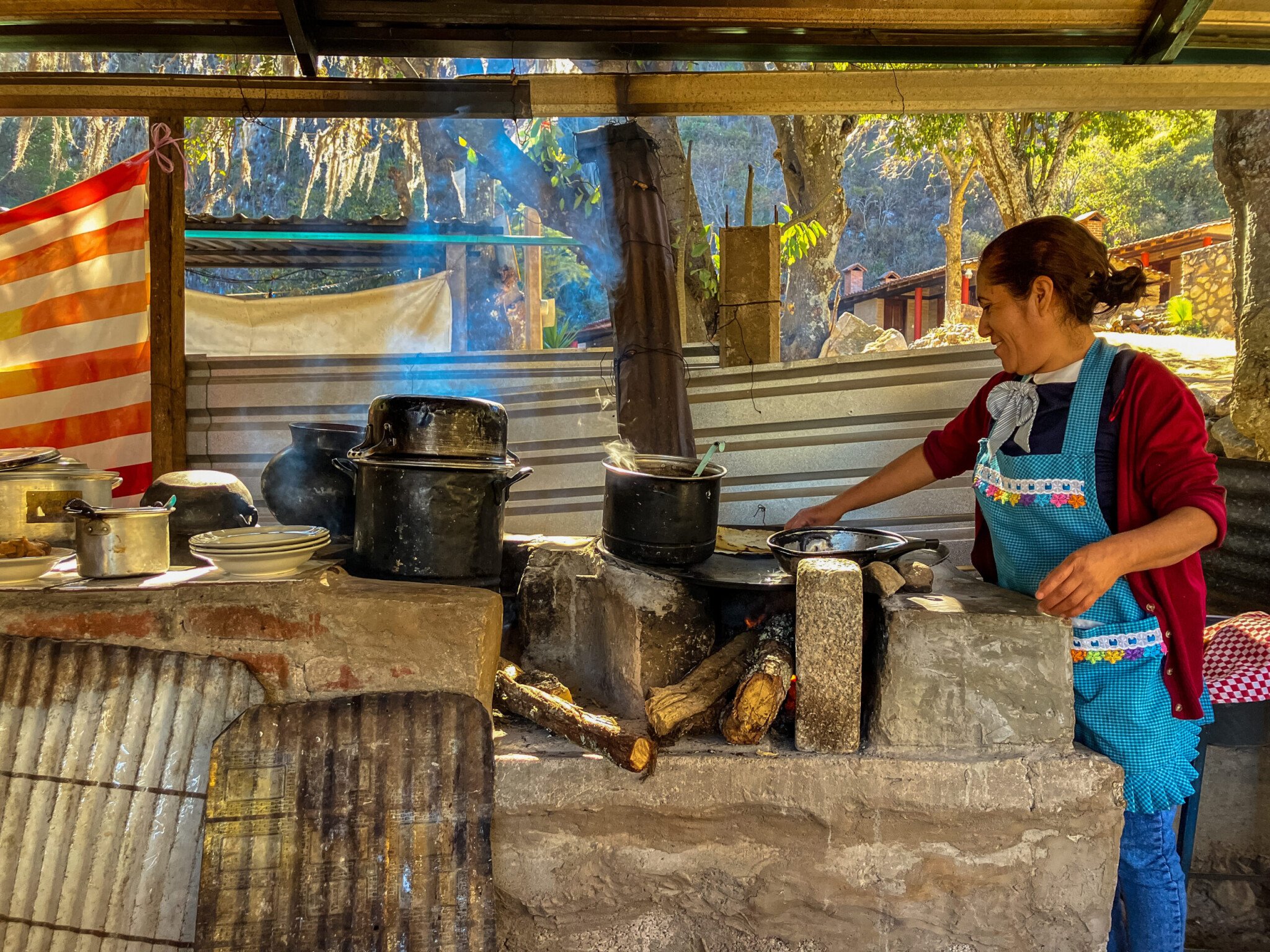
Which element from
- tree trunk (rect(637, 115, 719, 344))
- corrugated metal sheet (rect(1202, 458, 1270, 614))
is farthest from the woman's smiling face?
tree trunk (rect(637, 115, 719, 344))

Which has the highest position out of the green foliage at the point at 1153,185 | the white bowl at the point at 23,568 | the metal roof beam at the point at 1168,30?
the green foliage at the point at 1153,185

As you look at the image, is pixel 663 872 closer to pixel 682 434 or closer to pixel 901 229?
pixel 682 434

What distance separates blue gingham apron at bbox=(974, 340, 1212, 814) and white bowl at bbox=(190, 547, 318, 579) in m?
2.30

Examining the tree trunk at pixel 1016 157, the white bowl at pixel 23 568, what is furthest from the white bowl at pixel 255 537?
the tree trunk at pixel 1016 157

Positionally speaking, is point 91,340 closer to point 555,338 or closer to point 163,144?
point 163,144

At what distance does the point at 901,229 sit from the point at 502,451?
147 ft

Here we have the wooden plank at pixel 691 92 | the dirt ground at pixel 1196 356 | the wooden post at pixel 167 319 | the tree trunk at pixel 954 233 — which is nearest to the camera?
the wooden plank at pixel 691 92

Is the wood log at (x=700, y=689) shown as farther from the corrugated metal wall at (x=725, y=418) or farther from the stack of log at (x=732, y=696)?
the corrugated metal wall at (x=725, y=418)

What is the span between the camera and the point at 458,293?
8820 millimetres

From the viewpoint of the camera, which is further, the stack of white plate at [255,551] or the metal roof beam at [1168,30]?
the metal roof beam at [1168,30]

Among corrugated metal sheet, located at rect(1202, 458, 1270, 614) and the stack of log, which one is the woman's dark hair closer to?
the stack of log

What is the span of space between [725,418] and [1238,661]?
3.80 metres

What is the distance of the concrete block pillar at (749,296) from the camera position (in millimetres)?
5590

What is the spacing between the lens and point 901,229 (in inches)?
1705
